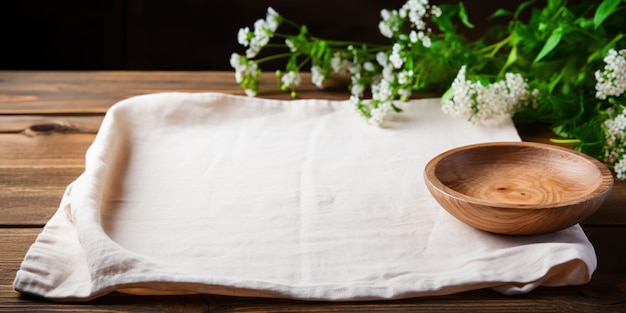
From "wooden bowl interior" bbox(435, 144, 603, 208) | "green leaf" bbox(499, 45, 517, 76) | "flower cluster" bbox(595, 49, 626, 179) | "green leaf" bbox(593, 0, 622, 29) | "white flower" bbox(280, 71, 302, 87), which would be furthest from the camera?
"white flower" bbox(280, 71, 302, 87)

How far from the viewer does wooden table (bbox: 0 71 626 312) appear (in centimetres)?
75

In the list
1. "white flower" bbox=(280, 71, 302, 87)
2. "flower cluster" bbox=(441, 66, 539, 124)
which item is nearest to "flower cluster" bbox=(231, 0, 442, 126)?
"white flower" bbox=(280, 71, 302, 87)

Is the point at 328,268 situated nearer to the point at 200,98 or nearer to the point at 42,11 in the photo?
the point at 200,98

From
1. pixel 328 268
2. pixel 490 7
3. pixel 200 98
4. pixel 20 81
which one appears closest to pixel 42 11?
pixel 20 81

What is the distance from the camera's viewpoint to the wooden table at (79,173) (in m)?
0.75

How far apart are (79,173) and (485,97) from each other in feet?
1.88

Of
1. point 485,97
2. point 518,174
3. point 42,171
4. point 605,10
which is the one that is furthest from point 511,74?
point 42,171

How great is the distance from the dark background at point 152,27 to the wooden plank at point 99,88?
1.96ft

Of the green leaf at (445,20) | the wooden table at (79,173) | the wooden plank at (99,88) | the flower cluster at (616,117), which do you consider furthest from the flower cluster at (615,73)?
the wooden plank at (99,88)

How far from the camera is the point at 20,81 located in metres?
1.39

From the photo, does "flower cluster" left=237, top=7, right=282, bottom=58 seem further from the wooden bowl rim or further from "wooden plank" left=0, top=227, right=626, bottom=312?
"wooden plank" left=0, top=227, right=626, bottom=312

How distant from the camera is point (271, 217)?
35.5 inches

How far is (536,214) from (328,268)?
0.21 m

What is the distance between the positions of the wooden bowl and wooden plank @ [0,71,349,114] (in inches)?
16.6
